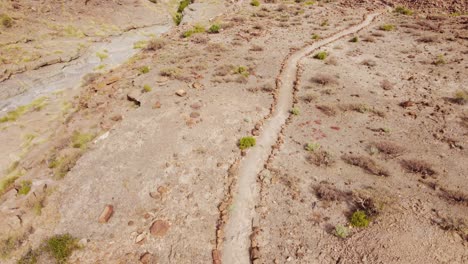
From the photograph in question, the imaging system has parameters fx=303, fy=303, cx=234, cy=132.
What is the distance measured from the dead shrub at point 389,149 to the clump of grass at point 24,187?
846 inches

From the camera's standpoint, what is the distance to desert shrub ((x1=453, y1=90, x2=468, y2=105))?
888 inches

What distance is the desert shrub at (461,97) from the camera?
2255cm

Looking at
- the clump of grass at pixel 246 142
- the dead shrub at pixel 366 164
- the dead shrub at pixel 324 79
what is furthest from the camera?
the dead shrub at pixel 324 79

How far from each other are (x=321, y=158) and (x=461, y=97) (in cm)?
1342

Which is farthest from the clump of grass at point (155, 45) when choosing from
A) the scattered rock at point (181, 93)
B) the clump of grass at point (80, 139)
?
the clump of grass at point (80, 139)

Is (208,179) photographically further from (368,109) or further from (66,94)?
(66,94)

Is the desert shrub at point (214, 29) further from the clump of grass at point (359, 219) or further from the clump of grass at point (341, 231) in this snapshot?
the clump of grass at point (341, 231)

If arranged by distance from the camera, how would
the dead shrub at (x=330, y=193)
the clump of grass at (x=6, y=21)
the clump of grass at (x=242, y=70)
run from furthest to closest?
the clump of grass at (x=6, y=21) → the clump of grass at (x=242, y=70) → the dead shrub at (x=330, y=193)

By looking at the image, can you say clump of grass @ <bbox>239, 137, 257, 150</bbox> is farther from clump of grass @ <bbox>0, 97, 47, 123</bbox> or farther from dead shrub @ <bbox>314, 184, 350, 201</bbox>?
clump of grass @ <bbox>0, 97, 47, 123</bbox>

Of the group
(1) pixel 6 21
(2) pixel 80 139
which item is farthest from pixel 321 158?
(1) pixel 6 21

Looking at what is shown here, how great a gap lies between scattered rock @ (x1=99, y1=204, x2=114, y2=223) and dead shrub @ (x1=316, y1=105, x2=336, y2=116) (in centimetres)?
1603

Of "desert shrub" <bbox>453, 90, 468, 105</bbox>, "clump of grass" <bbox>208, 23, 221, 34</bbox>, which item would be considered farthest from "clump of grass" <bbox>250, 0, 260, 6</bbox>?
"desert shrub" <bbox>453, 90, 468, 105</bbox>

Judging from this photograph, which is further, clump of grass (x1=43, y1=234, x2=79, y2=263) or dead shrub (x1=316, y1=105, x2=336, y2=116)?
dead shrub (x1=316, y1=105, x2=336, y2=116)

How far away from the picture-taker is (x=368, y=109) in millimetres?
22672
